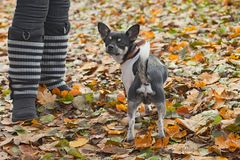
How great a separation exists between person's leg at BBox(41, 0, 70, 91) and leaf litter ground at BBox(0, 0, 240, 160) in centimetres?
11

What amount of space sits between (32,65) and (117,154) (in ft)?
3.28

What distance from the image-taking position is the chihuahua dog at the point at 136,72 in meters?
2.79

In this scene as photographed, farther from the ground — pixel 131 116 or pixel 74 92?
A: pixel 131 116

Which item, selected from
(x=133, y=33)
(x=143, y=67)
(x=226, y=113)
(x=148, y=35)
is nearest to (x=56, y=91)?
(x=133, y=33)

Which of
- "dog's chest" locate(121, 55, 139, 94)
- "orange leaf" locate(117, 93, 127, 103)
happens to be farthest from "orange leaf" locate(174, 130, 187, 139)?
"orange leaf" locate(117, 93, 127, 103)

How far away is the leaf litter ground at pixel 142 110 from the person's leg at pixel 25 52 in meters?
0.15

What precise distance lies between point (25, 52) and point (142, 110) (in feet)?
2.99

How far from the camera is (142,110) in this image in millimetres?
3391

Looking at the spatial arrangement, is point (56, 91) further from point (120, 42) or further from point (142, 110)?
point (120, 42)

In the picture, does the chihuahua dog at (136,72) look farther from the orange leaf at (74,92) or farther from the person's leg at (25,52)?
the orange leaf at (74,92)

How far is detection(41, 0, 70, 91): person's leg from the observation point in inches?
144

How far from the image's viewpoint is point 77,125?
3248mm

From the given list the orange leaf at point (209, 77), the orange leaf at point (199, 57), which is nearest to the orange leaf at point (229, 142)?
the orange leaf at point (209, 77)

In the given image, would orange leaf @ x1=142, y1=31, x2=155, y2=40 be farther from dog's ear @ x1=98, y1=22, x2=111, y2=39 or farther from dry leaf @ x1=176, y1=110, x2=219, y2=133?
dry leaf @ x1=176, y1=110, x2=219, y2=133
